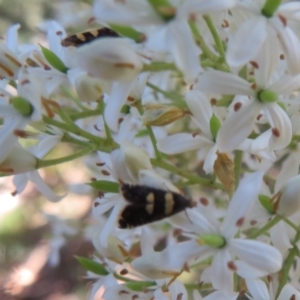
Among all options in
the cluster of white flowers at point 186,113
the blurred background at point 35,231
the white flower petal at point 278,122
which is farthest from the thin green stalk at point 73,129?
the blurred background at point 35,231

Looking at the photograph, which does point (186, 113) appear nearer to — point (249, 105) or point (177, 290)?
point (249, 105)

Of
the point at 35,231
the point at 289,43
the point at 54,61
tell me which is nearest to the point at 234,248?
the point at 289,43

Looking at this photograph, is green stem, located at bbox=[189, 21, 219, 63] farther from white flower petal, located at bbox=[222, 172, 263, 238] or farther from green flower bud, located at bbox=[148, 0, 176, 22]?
white flower petal, located at bbox=[222, 172, 263, 238]

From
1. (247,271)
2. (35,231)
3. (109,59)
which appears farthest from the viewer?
(35,231)

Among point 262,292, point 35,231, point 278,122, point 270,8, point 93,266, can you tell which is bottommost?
point 35,231

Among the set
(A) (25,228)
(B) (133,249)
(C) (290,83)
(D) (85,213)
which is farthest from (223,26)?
(A) (25,228)

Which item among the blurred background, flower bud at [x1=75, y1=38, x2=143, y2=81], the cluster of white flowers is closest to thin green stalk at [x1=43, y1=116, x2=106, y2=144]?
the cluster of white flowers
